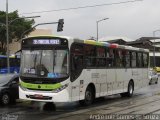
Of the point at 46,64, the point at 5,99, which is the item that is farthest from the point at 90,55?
the point at 5,99

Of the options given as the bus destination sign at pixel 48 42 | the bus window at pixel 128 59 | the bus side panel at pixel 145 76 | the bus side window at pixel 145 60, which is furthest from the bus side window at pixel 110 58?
the bus side panel at pixel 145 76

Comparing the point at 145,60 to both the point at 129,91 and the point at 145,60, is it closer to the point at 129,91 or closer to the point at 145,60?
the point at 145,60

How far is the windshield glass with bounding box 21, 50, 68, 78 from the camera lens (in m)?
15.7

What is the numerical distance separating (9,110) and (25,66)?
6.03 feet

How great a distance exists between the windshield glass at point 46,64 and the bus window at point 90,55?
165 cm

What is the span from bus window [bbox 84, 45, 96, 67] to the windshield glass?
165 centimetres

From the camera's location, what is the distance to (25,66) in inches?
643

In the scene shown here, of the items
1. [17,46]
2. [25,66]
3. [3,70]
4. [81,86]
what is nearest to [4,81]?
[25,66]

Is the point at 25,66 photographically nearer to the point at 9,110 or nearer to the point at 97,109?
the point at 9,110

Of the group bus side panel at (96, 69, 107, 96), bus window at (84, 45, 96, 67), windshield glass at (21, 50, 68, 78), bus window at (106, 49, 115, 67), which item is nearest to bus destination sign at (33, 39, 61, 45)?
windshield glass at (21, 50, 68, 78)

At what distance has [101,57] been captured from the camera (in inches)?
739

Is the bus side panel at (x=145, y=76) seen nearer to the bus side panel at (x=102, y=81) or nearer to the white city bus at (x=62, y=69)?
the bus side panel at (x=102, y=81)

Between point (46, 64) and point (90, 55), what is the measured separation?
2558 millimetres

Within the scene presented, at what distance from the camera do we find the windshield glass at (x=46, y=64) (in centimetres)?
1574
